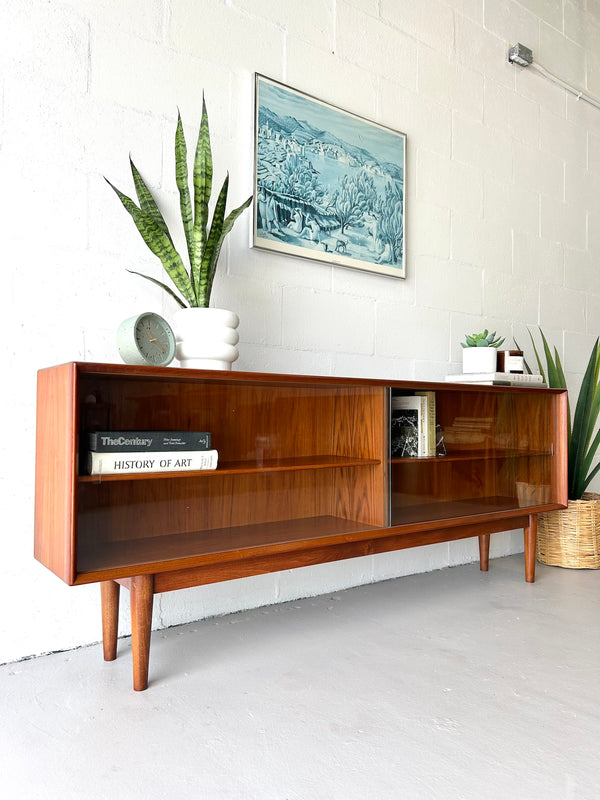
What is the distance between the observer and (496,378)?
2.42 meters

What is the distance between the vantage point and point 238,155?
213 cm

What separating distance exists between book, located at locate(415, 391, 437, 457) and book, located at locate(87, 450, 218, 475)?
79 centimetres

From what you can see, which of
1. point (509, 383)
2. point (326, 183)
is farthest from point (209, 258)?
point (509, 383)

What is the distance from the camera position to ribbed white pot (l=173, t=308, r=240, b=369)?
5.64 feet

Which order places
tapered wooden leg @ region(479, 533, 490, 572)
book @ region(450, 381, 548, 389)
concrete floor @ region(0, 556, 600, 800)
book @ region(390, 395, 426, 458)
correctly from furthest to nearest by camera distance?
tapered wooden leg @ region(479, 533, 490, 572), book @ region(450, 381, 548, 389), book @ region(390, 395, 426, 458), concrete floor @ region(0, 556, 600, 800)

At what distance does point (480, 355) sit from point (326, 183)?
0.89 meters

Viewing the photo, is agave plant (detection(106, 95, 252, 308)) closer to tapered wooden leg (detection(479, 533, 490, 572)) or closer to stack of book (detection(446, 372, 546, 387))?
stack of book (detection(446, 372, 546, 387))

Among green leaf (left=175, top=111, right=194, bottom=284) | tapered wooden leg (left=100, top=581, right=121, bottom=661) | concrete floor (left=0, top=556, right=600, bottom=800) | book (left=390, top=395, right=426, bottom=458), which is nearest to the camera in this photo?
concrete floor (left=0, top=556, right=600, bottom=800)

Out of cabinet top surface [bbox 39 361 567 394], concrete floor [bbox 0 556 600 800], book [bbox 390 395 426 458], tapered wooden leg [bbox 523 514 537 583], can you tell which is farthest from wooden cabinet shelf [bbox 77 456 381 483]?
tapered wooden leg [bbox 523 514 537 583]

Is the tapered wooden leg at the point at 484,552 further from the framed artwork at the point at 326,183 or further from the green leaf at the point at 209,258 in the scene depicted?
the green leaf at the point at 209,258

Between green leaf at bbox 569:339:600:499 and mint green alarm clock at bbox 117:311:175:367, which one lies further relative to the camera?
green leaf at bbox 569:339:600:499

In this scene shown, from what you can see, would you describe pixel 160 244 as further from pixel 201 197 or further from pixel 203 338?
pixel 203 338

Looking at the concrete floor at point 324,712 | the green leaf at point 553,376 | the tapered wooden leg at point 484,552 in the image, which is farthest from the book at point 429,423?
the green leaf at point 553,376

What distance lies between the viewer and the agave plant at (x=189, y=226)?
1.74 metres
